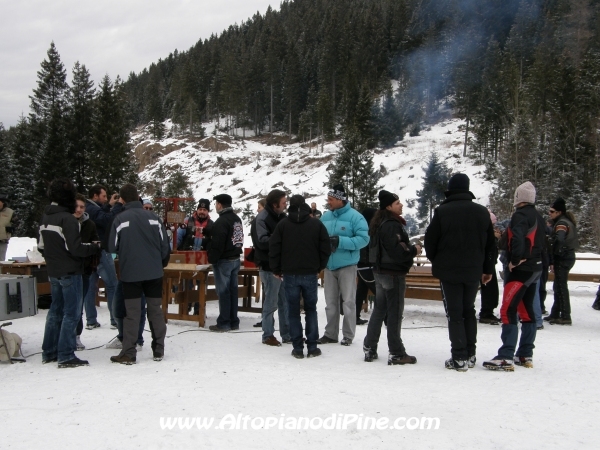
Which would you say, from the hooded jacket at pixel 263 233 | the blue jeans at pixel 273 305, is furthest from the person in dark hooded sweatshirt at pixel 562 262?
the hooded jacket at pixel 263 233

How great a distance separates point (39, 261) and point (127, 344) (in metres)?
3.80

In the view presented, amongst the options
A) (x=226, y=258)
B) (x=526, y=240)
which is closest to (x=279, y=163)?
(x=226, y=258)

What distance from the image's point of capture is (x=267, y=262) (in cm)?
637

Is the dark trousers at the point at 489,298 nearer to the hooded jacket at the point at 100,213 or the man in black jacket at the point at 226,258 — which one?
the man in black jacket at the point at 226,258

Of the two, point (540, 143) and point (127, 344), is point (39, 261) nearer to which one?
point (127, 344)

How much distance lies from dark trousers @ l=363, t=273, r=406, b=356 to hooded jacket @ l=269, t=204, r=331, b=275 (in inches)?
27.4

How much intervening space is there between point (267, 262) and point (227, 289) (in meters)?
0.92

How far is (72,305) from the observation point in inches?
201

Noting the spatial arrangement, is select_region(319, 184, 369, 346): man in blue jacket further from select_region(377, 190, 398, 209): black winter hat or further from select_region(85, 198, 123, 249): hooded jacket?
select_region(85, 198, 123, 249): hooded jacket

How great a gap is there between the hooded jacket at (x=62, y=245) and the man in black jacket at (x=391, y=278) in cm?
297

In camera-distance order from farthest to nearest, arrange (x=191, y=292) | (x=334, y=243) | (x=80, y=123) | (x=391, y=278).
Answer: (x=80, y=123) < (x=191, y=292) < (x=334, y=243) < (x=391, y=278)

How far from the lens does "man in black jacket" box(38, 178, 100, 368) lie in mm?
5043

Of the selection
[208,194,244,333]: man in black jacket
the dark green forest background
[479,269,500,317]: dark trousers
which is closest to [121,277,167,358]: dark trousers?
[208,194,244,333]: man in black jacket

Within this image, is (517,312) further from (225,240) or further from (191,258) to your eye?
(191,258)
